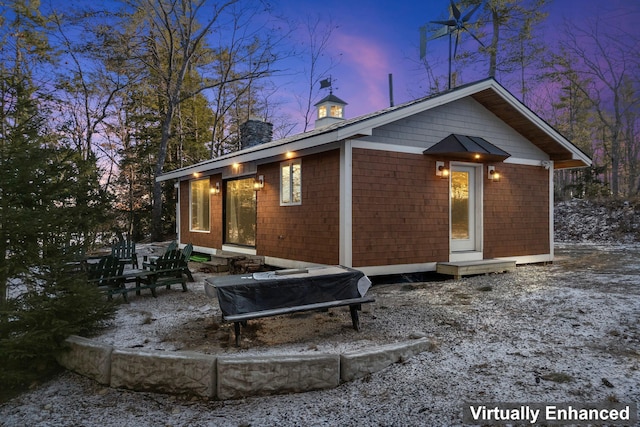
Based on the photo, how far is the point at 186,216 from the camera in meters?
12.9

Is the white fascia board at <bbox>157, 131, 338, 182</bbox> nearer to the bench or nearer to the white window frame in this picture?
the white window frame

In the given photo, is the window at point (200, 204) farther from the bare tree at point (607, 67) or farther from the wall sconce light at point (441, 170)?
the bare tree at point (607, 67)

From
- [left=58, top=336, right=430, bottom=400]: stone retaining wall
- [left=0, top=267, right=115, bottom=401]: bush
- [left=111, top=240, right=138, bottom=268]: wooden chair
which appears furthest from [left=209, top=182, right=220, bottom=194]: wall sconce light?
[left=58, top=336, right=430, bottom=400]: stone retaining wall

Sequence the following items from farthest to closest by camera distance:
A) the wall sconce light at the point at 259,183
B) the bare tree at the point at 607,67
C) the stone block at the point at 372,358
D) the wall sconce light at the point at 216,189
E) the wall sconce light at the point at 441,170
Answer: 1. the bare tree at the point at 607,67
2. the wall sconce light at the point at 216,189
3. the wall sconce light at the point at 259,183
4. the wall sconce light at the point at 441,170
5. the stone block at the point at 372,358

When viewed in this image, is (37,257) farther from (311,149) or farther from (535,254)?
(535,254)

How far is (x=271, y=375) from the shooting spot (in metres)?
3.14

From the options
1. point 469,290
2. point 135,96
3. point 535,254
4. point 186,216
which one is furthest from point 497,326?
point 135,96

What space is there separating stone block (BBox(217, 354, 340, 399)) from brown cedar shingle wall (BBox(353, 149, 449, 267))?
12.5 feet

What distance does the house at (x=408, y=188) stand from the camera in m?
7.07

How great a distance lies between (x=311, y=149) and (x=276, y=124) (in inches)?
744

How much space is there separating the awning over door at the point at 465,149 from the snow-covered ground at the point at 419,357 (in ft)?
9.10

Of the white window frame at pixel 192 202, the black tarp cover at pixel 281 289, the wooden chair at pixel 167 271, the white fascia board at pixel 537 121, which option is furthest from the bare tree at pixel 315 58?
the black tarp cover at pixel 281 289

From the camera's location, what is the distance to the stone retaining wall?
10.3 ft

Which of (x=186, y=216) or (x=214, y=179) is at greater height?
(x=214, y=179)
